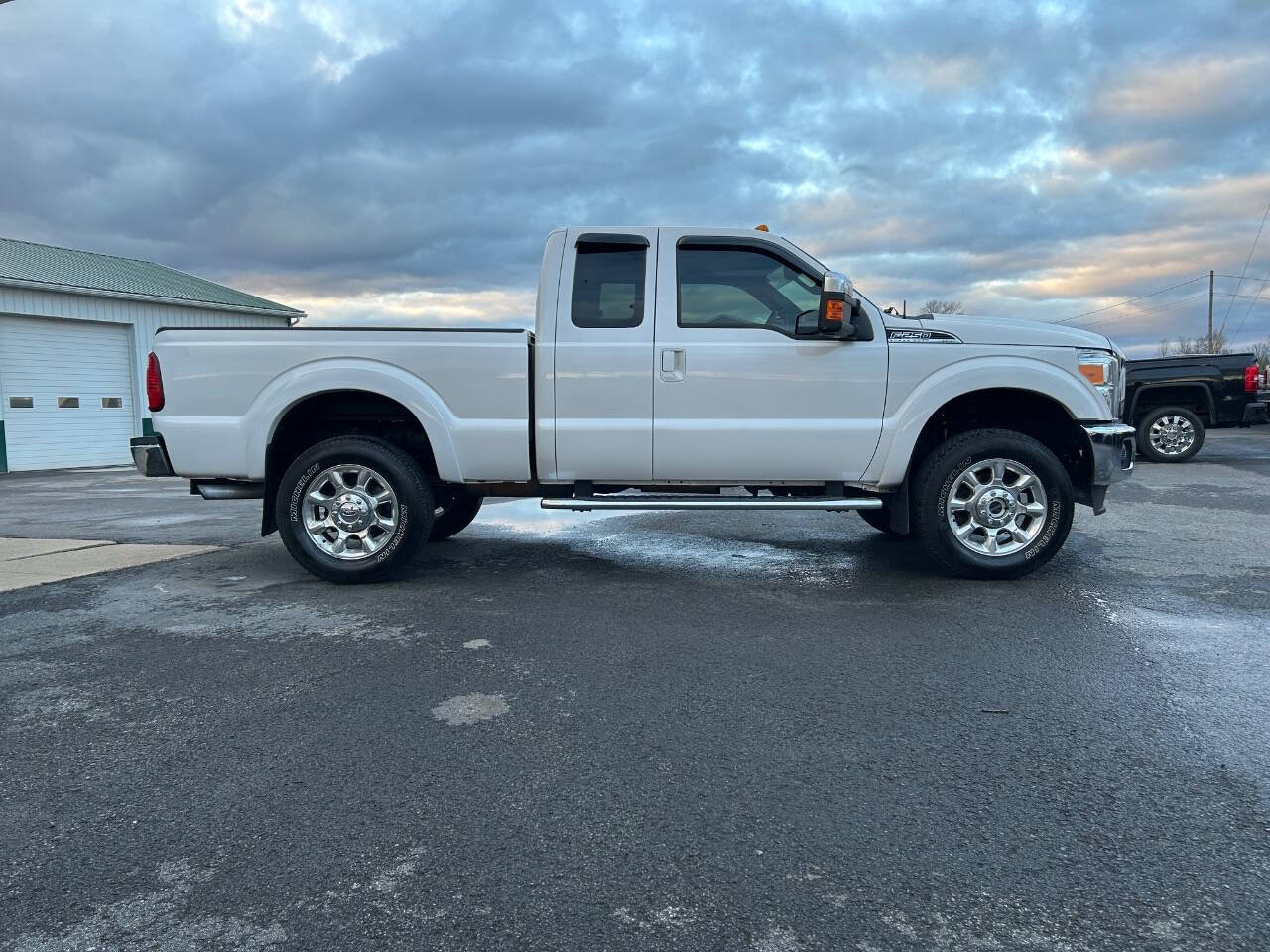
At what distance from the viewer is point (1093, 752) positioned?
9.48ft

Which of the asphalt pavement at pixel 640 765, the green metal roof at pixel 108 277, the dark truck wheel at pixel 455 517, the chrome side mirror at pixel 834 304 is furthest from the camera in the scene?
the green metal roof at pixel 108 277

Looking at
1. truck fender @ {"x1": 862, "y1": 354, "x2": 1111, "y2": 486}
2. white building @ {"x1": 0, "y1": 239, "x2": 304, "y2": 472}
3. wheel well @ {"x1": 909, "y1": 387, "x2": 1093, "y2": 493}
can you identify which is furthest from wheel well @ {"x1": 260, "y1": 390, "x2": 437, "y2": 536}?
white building @ {"x1": 0, "y1": 239, "x2": 304, "y2": 472}

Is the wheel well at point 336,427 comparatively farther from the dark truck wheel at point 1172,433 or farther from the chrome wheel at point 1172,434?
the chrome wheel at point 1172,434

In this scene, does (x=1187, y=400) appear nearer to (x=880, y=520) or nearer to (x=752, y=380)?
(x=880, y=520)

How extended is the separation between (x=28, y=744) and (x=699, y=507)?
12.0 feet

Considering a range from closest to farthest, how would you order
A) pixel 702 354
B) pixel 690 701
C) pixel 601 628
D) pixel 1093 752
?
pixel 1093 752
pixel 690 701
pixel 601 628
pixel 702 354

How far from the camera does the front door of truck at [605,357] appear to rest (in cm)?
540

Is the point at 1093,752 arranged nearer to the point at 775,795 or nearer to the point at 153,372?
the point at 775,795

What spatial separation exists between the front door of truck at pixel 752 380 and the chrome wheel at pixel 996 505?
66cm

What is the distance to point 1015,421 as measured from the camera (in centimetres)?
588

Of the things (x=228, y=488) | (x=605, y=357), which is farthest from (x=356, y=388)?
(x=605, y=357)

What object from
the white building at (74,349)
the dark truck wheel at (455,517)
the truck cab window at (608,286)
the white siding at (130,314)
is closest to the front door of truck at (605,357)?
the truck cab window at (608,286)

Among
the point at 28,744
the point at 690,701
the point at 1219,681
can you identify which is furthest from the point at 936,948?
the point at 28,744

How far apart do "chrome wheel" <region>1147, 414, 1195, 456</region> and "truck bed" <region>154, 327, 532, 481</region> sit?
12.4m
